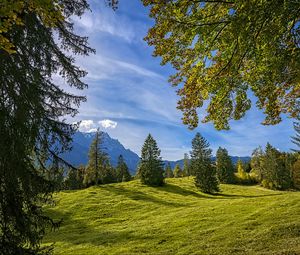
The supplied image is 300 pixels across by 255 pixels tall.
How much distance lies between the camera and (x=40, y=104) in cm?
1025

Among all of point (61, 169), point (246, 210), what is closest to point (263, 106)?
point (61, 169)

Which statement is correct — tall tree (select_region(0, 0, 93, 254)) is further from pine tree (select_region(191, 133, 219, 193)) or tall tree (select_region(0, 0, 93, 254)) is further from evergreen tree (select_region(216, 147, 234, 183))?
evergreen tree (select_region(216, 147, 234, 183))

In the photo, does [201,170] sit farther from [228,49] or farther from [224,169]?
[228,49]

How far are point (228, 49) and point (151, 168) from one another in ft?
211

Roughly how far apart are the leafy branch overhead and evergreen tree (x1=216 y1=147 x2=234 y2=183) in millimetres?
94335

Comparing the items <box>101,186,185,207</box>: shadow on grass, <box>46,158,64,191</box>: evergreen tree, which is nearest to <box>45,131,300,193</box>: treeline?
<box>101,186,185,207</box>: shadow on grass

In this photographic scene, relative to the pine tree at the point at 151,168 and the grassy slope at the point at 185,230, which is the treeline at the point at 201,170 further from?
the grassy slope at the point at 185,230

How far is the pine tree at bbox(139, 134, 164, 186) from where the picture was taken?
72.9m

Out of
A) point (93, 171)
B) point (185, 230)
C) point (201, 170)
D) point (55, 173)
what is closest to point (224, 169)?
point (201, 170)

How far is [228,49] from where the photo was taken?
1023cm

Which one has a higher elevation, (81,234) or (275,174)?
(275,174)

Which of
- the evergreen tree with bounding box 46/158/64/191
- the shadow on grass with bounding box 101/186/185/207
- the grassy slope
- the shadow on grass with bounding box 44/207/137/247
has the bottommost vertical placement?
the shadow on grass with bounding box 44/207/137/247

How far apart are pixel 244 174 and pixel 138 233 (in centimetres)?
9030

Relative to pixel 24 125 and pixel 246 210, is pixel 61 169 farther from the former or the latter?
pixel 246 210
